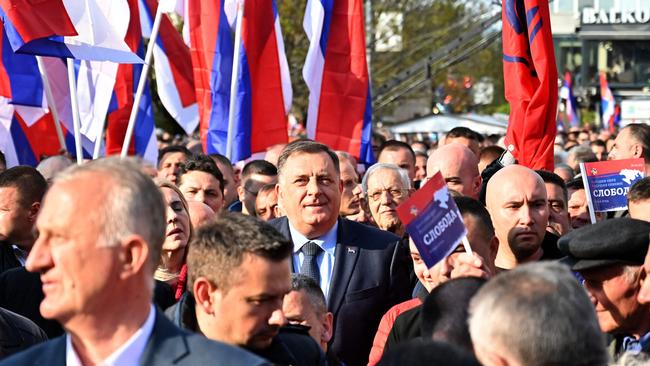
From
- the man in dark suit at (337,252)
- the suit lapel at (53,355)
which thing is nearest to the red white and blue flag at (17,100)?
the man in dark suit at (337,252)

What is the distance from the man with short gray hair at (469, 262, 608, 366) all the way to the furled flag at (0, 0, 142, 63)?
654 cm

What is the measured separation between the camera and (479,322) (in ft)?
11.8

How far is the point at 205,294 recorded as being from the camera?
447 cm

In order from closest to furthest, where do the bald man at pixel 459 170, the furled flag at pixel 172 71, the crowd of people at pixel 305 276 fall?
the crowd of people at pixel 305 276, the bald man at pixel 459 170, the furled flag at pixel 172 71

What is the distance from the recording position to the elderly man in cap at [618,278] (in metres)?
5.07

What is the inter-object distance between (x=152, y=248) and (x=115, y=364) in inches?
13.9

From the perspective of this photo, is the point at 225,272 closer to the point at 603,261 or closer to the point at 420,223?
the point at 420,223

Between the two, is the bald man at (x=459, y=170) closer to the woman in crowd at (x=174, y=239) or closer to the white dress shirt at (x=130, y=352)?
the woman in crowd at (x=174, y=239)

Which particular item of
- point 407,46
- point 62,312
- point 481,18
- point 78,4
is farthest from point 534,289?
point 481,18

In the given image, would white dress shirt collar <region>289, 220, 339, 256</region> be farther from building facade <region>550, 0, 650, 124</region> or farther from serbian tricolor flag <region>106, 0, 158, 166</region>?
building facade <region>550, 0, 650, 124</region>

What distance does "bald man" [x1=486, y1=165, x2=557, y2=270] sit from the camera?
6.98 meters

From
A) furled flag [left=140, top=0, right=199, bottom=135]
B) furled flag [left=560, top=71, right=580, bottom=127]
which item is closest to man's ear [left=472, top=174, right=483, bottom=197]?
furled flag [left=140, top=0, right=199, bottom=135]

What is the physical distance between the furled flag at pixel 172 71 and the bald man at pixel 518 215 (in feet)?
24.7

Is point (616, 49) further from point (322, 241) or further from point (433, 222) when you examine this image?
point (433, 222)
